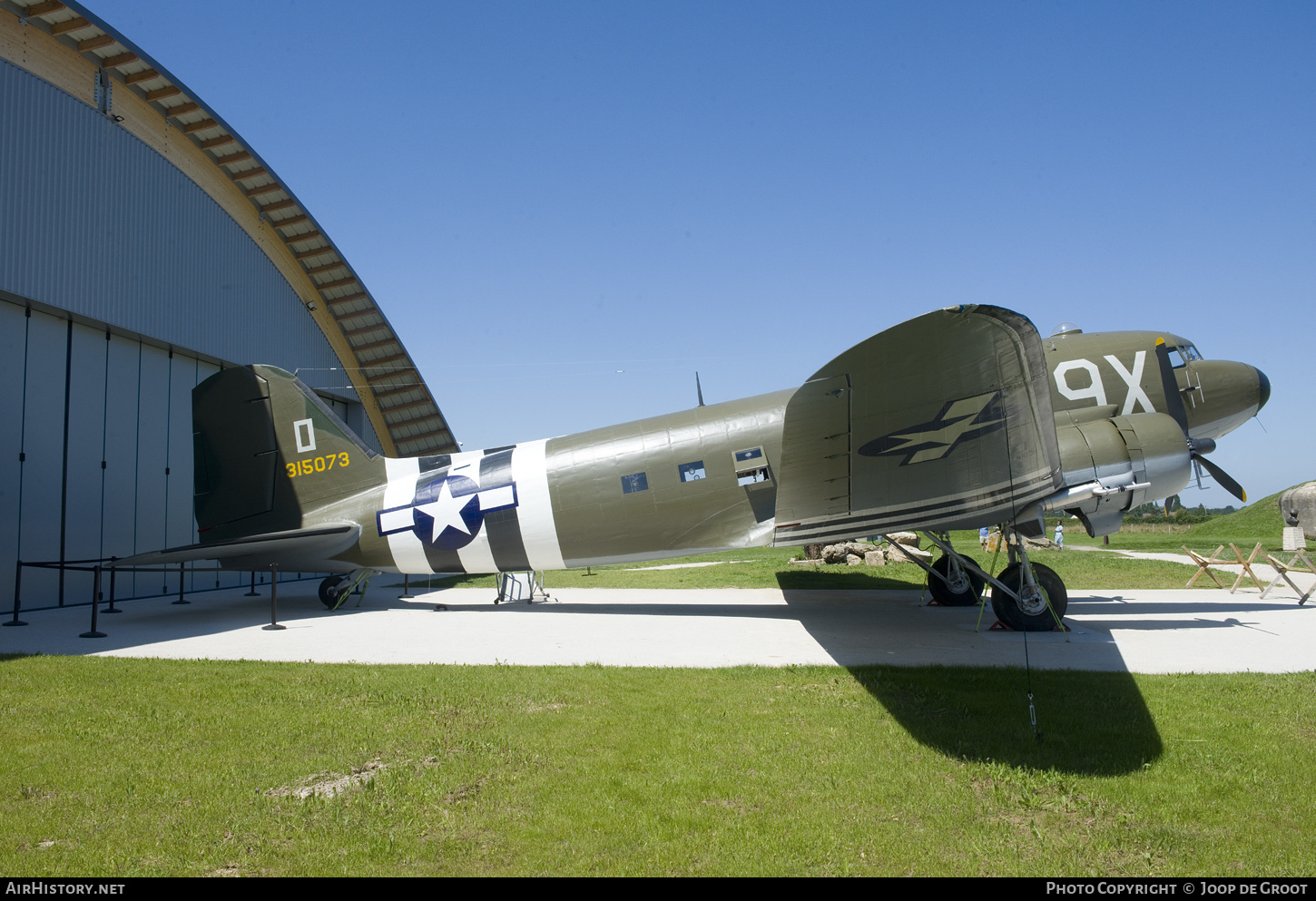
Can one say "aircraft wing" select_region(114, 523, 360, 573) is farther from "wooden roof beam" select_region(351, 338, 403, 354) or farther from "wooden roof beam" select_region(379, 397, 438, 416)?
"wooden roof beam" select_region(379, 397, 438, 416)

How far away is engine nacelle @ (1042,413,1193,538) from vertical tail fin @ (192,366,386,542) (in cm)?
1141

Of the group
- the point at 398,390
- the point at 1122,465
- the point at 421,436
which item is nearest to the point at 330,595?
the point at 1122,465

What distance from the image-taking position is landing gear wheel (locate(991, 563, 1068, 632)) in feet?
32.4

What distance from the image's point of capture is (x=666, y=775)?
15.3 ft

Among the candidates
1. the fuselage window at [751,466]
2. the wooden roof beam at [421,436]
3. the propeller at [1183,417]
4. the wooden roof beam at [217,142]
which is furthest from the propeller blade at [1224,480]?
the wooden roof beam at [421,436]

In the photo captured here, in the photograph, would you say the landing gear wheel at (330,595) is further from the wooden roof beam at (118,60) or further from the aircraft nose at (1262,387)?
the aircraft nose at (1262,387)

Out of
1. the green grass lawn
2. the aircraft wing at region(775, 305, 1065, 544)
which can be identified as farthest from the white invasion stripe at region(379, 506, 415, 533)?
the aircraft wing at region(775, 305, 1065, 544)

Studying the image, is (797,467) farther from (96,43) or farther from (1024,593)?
(96,43)

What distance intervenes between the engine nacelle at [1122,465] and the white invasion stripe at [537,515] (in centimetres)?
732

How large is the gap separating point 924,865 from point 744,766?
1.51 m

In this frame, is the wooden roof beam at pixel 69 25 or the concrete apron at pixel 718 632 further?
the wooden roof beam at pixel 69 25

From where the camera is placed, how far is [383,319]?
2448cm

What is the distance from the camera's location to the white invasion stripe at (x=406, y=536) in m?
12.8

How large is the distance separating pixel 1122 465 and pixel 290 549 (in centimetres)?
1303
